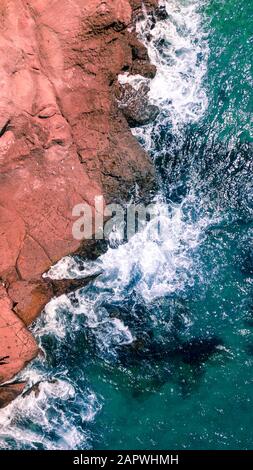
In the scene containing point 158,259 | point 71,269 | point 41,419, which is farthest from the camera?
point 158,259

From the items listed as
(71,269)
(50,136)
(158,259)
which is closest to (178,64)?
(50,136)

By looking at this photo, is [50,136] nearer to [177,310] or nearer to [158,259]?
[158,259]

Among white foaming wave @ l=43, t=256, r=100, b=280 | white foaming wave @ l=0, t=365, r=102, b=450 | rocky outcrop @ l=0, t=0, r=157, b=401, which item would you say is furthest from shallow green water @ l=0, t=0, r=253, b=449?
rocky outcrop @ l=0, t=0, r=157, b=401

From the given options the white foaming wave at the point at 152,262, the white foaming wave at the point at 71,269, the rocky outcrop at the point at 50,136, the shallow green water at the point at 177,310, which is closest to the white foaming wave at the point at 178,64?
the shallow green water at the point at 177,310

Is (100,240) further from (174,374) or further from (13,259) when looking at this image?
(174,374)
